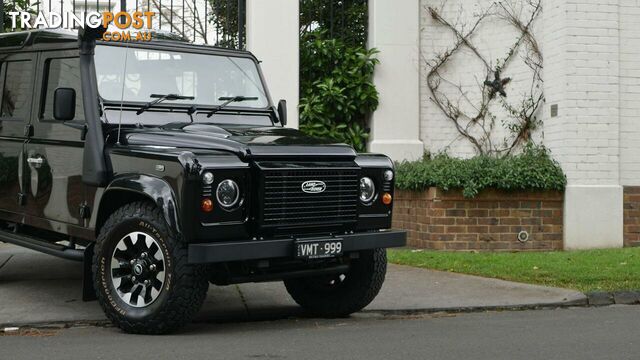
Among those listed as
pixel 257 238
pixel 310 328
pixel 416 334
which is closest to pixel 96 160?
pixel 257 238

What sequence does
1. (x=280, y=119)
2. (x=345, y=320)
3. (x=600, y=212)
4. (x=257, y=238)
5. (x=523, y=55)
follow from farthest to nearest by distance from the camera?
1. (x=523, y=55)
2. (x=600, y=212)
3. (x=280, y=119)
4. (x=345, y=320)
5. (x=257, y=238)

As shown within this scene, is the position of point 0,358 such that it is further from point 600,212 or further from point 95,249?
point 600,212

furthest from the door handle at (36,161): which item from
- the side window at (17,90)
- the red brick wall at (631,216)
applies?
the red brick wall at (631,216)

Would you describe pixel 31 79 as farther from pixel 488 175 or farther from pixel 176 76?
pixel 488 175

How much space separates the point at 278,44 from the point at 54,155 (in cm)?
594

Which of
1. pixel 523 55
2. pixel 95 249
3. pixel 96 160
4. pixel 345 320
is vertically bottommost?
pixel 345 320

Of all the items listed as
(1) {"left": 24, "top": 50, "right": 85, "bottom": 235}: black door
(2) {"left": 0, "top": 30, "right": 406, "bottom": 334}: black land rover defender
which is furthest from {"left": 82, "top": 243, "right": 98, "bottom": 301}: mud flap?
(1) {"left": 24, "top": 50, "right": 85, "bottom": 235}: black door

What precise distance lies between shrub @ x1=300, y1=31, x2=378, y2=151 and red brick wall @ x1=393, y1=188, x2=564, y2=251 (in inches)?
81.8

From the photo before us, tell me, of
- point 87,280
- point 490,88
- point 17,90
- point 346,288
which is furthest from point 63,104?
point 490,88

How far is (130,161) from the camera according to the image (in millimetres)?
6777

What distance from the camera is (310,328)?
705cm

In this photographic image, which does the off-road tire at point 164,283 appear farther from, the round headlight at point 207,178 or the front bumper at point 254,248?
the round headlight at point 207,178

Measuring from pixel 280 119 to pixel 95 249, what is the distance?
90.0 inches

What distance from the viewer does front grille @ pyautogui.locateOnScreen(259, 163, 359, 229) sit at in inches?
256
